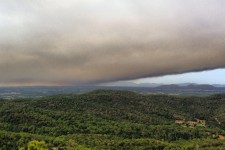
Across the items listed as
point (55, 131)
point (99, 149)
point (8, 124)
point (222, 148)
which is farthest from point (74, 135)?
point (222, 148)

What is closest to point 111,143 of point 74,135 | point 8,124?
point 74,135

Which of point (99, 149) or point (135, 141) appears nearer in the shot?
point (99, 149)

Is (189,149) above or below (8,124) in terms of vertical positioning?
below

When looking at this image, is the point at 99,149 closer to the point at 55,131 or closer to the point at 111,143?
the point at 111,143

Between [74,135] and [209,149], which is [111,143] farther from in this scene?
[209,149]

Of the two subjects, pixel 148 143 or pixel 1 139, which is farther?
pixel 148 143

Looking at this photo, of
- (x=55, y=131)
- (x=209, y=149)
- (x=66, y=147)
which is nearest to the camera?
(x=66, y=147)

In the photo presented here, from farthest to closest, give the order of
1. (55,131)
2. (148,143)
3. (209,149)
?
(55,131) → (148,143) → (209,149)

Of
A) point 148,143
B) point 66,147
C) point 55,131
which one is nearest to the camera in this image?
point 66,147

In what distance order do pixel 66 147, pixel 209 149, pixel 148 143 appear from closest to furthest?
pixel 66 147, pixel 209 149, pixel 148 143
